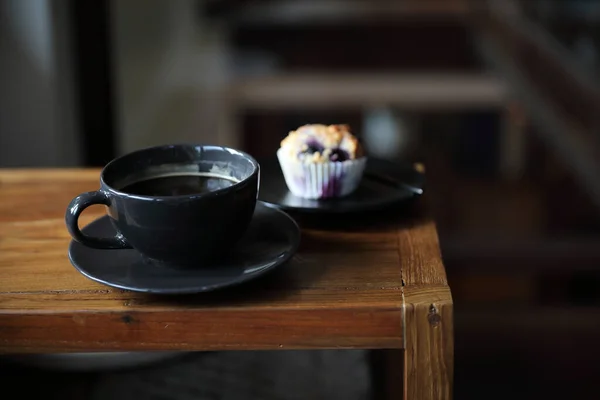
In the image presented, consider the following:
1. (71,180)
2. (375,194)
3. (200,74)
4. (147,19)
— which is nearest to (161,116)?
(147,19)

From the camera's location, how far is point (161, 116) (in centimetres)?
254

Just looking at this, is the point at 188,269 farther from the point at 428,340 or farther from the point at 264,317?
the point at 428,340

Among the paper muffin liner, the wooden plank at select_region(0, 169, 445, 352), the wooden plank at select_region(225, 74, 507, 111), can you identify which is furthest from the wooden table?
the wooden plank at select_region(225, 74, 507, 111)

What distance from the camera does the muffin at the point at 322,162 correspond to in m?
0.68

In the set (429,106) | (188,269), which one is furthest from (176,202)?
(429,106)

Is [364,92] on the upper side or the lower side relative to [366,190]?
lower

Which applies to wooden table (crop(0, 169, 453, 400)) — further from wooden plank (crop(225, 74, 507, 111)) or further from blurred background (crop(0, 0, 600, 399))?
wooden plank (crop(225, 74, 507, 111))

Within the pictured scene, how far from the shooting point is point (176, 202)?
1.70ft

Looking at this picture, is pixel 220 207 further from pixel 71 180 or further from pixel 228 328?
pixel 71 180

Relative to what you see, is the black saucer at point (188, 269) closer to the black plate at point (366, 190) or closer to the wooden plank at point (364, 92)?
the black plate at point (366, 190)

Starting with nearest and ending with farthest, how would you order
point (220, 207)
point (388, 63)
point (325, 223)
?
point (220, 207)
point (325, 223)
point (388, 63)

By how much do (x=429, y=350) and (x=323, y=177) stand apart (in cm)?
19

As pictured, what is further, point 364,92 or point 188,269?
point 364,92

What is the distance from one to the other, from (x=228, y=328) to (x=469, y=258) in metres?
1.12
